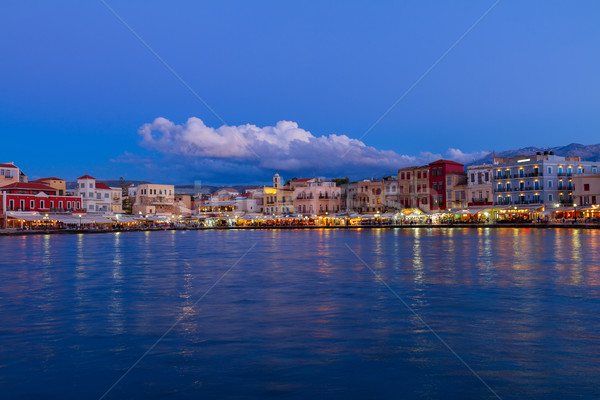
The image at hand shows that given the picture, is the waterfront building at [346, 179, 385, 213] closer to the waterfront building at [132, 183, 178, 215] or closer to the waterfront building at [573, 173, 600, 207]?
the waterfront building at [573, 173, 600, 207]

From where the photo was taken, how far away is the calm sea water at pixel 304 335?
319 inches

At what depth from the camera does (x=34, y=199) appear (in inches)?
2990

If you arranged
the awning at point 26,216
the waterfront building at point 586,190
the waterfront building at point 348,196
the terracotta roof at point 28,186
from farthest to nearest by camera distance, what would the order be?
1. the waterfront building at point 348,196
2. the terracotta roof at point 28,186
3. the awning at point 26,216
4. the waterfront building at point 586,190

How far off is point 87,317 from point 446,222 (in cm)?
7031

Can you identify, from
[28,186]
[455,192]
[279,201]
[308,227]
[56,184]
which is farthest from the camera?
[279,201]

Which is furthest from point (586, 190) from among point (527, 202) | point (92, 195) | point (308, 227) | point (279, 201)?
point (92, 195)

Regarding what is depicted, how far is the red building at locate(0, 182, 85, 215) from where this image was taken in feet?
238

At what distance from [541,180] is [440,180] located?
1493cm

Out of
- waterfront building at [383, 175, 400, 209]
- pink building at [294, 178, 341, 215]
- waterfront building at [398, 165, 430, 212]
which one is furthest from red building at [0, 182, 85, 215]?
→ waterfront building at [398, 165, 430, 212]

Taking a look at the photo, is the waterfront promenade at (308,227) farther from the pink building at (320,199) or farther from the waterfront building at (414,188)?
the pink building at (320,199)

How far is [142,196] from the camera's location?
357 ft

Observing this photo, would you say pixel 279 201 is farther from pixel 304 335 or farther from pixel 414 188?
pixel 304 335

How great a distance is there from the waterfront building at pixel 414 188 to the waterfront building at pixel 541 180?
37.9 feet

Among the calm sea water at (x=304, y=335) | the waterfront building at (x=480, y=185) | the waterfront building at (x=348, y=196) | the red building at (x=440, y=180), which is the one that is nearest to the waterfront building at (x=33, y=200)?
the waterfront building at (x=348, y=196)
